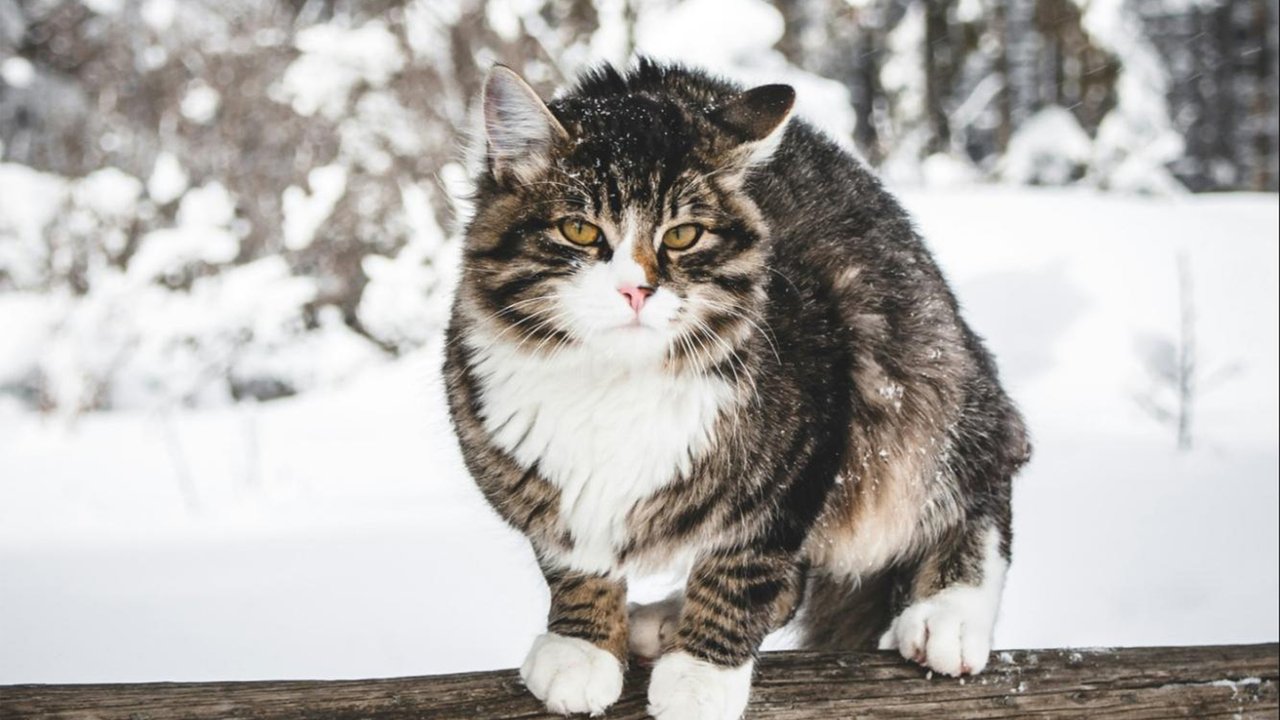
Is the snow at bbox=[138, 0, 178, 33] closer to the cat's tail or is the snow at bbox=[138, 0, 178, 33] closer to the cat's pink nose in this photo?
the cat's tail

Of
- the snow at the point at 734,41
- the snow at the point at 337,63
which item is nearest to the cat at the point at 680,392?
the snow at the point at 734,41

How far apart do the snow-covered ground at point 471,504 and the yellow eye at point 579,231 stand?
590mm

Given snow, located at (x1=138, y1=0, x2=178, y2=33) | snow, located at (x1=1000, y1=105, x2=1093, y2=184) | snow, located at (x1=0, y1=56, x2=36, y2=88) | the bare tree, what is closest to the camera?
the bare tree

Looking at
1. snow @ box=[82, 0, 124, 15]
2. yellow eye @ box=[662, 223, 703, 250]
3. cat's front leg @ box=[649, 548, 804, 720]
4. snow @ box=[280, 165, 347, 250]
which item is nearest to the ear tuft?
yellow eye @ box=[662, 223, 703, 250]

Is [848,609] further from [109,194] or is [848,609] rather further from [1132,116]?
[1132,116]

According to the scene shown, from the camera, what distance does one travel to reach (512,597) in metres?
2.96

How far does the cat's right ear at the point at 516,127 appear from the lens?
5.28 ft

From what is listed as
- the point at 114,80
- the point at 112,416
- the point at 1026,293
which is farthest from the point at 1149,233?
the point at 114,80

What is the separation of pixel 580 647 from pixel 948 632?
23.8 inches

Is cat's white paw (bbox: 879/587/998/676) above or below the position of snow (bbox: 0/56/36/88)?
below

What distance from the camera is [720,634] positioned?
1670 millimetres

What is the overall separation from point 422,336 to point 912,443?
17.8 ft

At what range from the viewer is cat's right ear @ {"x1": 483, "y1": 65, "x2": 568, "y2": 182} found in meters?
1.61

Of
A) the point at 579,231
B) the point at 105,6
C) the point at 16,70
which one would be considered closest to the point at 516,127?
the point at 579,231
